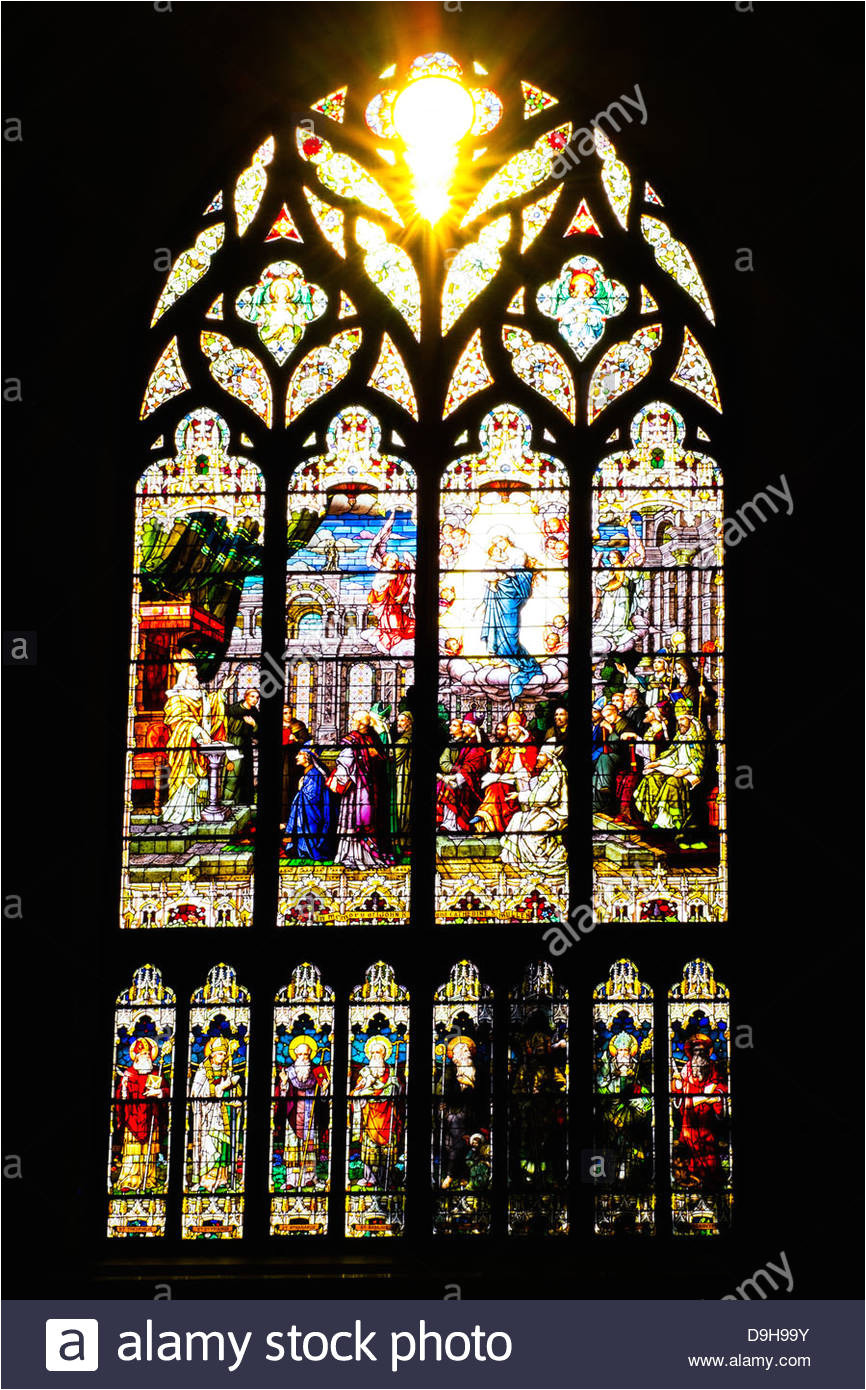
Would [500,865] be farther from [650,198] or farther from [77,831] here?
[650,198]

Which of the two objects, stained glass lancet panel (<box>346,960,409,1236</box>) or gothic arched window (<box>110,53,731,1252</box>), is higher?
gothic arched window (<box>110,53,731,1252</box>)

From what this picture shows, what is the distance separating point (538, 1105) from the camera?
1034cm

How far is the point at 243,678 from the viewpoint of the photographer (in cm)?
1110

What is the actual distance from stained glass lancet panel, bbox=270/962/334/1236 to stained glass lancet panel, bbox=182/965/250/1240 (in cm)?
15

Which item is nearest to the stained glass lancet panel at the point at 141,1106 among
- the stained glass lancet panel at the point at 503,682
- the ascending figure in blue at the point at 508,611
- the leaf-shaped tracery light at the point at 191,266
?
the stained glass lancet panel at the point at 503,682

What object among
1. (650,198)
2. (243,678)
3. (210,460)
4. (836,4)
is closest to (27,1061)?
(243,678)

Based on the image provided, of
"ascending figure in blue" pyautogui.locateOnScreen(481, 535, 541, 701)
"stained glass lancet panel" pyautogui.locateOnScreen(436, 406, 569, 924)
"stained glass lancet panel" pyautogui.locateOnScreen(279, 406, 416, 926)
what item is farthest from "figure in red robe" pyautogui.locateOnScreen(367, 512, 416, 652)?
"ascending figure in blue" pyautogui.locateOnScreen(481, 535, 541, 701)

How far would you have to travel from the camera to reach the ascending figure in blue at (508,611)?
36.1 feet

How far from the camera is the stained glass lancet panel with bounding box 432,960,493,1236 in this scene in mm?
10234

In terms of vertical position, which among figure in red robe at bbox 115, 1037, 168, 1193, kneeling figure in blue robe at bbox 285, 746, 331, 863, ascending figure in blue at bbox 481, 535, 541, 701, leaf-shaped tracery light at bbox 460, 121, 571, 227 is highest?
leaf-shaped tracery light at bbox 460, 121, 571, 227

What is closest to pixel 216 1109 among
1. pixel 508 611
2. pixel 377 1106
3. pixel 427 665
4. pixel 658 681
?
pixel 377 1106

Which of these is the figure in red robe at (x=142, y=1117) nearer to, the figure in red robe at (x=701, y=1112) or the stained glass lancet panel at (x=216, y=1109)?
the stained glass lancet panel at (x=216, y=1109)

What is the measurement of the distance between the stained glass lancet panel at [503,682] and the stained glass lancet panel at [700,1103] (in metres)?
0.71

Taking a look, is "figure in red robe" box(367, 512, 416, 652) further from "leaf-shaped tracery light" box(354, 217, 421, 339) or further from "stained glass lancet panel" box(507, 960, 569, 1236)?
"stained glass lancet panel" box(507, 960, 569, 1236)
